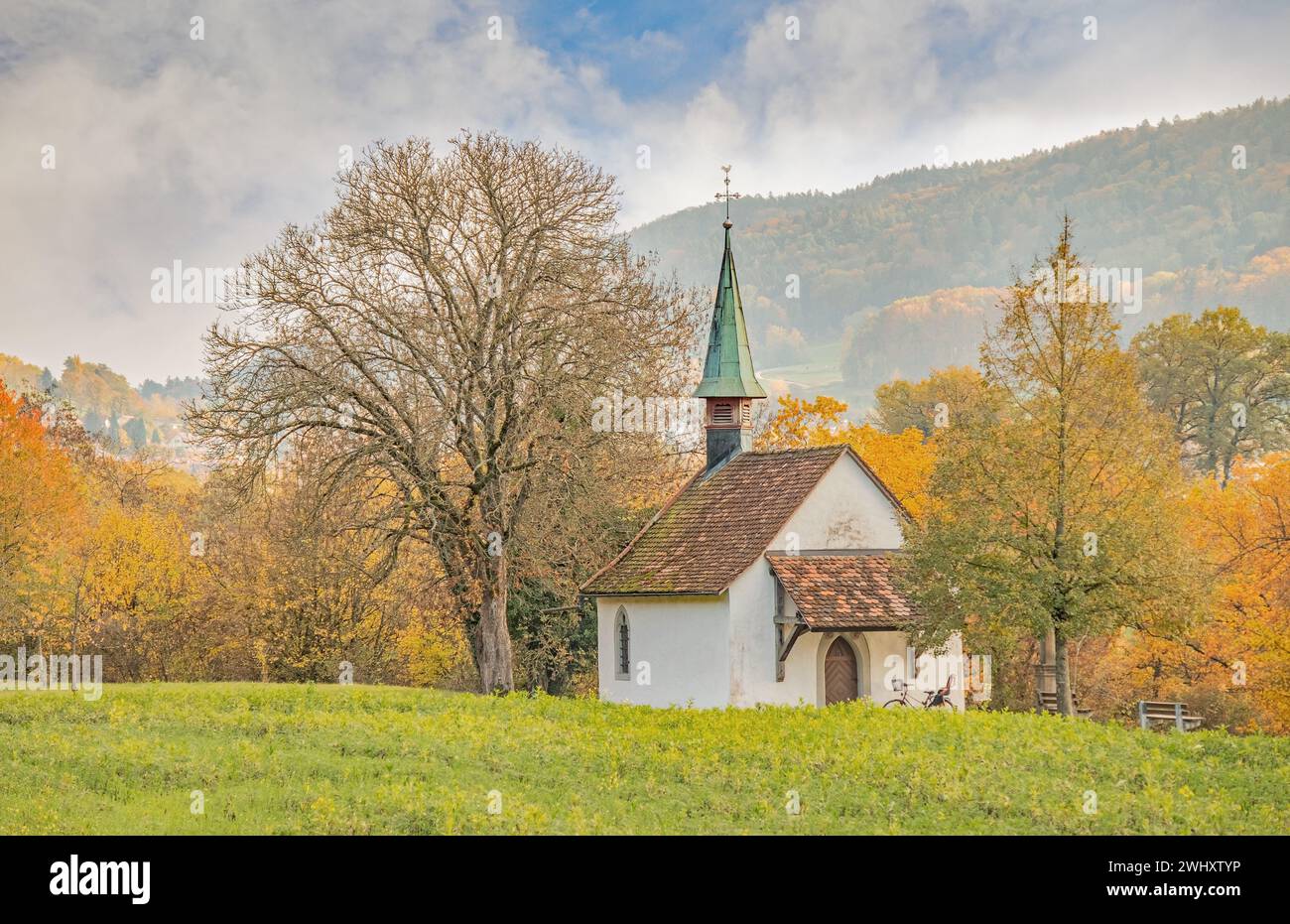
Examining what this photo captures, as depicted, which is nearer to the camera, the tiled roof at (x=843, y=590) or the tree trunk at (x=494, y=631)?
the tiled roof at (x=843, y=590)

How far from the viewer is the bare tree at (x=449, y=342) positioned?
A: 110 ft

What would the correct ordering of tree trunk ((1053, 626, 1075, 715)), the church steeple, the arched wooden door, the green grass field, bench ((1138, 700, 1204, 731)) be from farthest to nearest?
the church steeple → the arched wooden door → bench ((1138, 700, 1204, 731)) → tree trunk ((1053, 626, 1075, 715)) → the green grass field

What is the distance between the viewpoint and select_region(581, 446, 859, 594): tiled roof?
34.2m

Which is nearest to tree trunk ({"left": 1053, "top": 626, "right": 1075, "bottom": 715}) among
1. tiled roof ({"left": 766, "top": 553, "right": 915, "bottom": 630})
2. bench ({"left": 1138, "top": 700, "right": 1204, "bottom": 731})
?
tiled roof ({"left": 766, "top": 553, "right": 915, "bottom": 630})

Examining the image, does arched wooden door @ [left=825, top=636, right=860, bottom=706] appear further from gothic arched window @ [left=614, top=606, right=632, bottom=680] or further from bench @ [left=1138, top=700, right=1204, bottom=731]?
bench @ [left=1138, top=700, right=1204, bottom=731]

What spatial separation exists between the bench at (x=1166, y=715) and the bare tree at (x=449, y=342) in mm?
15215

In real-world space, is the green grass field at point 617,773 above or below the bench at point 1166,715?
above

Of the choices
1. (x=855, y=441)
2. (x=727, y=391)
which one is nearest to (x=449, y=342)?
(x=727, y=391)

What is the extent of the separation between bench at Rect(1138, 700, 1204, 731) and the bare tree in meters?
15.2

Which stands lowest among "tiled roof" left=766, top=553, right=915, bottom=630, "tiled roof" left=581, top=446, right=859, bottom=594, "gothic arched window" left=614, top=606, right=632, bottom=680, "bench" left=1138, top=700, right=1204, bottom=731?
"bench" left=1138, top=700, right=1204, bottom=731

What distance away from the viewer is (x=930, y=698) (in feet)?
111

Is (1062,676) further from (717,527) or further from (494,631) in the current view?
(494,631)

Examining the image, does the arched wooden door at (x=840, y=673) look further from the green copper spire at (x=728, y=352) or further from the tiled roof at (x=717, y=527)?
the green copper spire at (x=728, y=352)

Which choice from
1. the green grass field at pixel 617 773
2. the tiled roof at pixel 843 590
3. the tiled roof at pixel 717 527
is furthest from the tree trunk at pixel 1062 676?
the tiled roof at pixel 717 527
